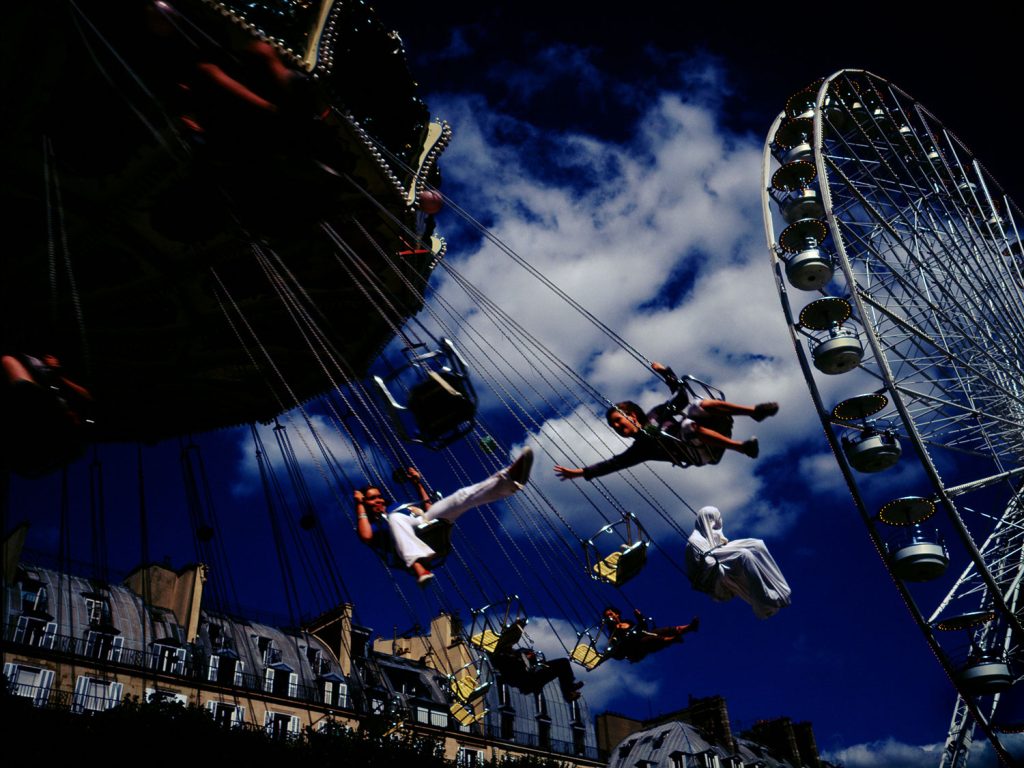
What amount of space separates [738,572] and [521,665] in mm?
4640

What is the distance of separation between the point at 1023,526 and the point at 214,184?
18.4 m

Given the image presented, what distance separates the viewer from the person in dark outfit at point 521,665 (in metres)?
14.4

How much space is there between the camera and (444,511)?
11.6 metres

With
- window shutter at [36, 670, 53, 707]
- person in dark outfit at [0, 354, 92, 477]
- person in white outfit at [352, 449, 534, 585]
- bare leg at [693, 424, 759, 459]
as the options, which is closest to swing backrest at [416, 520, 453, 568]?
person in white outfit at [352, 449, 534, 585]

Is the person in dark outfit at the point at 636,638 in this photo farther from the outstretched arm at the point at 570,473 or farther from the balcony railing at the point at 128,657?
the balcony railing at the point at 128,657

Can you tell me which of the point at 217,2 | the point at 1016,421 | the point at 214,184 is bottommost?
the point at 1016,421

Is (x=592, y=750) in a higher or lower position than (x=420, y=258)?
lower

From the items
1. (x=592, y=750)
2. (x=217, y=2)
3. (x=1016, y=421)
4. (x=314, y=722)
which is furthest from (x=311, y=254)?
(x=592, y=750)

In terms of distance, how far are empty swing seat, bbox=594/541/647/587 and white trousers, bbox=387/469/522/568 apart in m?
3.09

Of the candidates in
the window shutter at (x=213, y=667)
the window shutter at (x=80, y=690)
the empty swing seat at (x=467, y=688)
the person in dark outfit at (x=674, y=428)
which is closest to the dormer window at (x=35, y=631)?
the window shutter at (x=80, y=690)

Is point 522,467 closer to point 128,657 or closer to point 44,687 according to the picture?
point 44,687

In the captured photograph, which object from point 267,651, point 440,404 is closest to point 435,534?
point 440,404

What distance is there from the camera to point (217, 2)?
11773 millimetres

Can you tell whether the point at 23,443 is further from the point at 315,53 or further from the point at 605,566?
the point at 605,566
